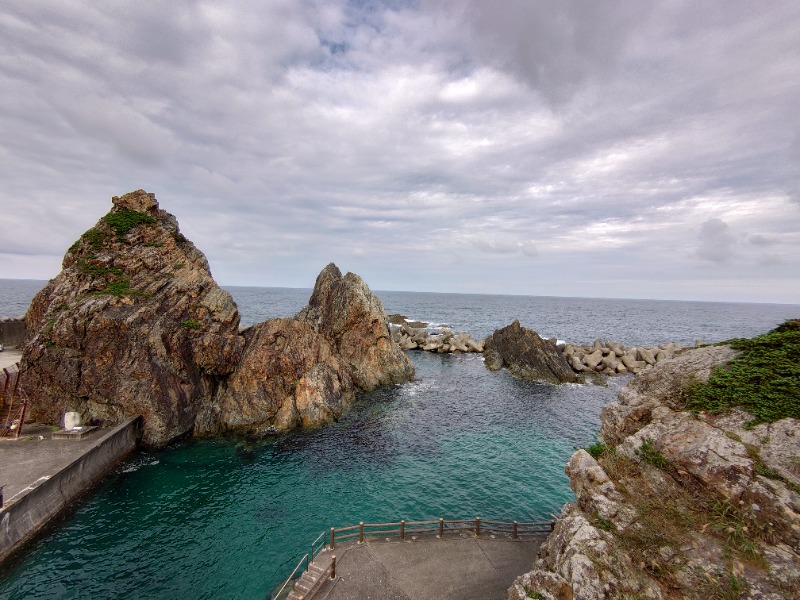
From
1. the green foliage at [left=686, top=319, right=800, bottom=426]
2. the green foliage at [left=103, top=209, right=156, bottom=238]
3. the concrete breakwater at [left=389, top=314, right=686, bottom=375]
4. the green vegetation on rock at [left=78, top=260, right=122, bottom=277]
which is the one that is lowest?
the concrete breakwater at [left=389, top=314, right=686, bottom=375]

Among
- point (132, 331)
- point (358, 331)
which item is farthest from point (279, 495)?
point (358, 331)

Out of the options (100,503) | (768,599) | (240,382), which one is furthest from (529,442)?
(100,503)

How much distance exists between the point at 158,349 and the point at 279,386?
12.1 m

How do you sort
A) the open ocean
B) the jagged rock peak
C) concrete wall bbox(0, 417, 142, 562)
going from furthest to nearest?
the jagged rock peak, concrete wall bbox(0, 417, 142, 562), the open ocean

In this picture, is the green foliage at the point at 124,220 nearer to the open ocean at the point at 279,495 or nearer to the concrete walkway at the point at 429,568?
the open ocean at the point at 279,495

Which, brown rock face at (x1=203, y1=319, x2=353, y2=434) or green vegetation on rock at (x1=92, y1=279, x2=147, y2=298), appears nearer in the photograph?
green vegetation on rock at (x1=92, y1=279, x2=147, y2=298)

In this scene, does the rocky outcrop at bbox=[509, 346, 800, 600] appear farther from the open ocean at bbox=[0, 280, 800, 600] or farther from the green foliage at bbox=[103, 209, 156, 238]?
the green foliage at bbox=[103, 209, 156, 238]

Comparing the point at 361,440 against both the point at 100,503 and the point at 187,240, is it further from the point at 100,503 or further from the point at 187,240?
the point at 187,240

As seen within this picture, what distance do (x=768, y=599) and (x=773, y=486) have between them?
3.26 meters

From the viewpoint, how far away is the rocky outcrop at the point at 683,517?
10859 millimetres

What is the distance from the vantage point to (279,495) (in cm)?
2670

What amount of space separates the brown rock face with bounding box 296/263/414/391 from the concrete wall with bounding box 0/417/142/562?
2475 centimetres

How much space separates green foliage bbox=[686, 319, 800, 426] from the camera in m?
13.1

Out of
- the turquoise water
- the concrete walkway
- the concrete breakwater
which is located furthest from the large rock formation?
the concrete walkway
